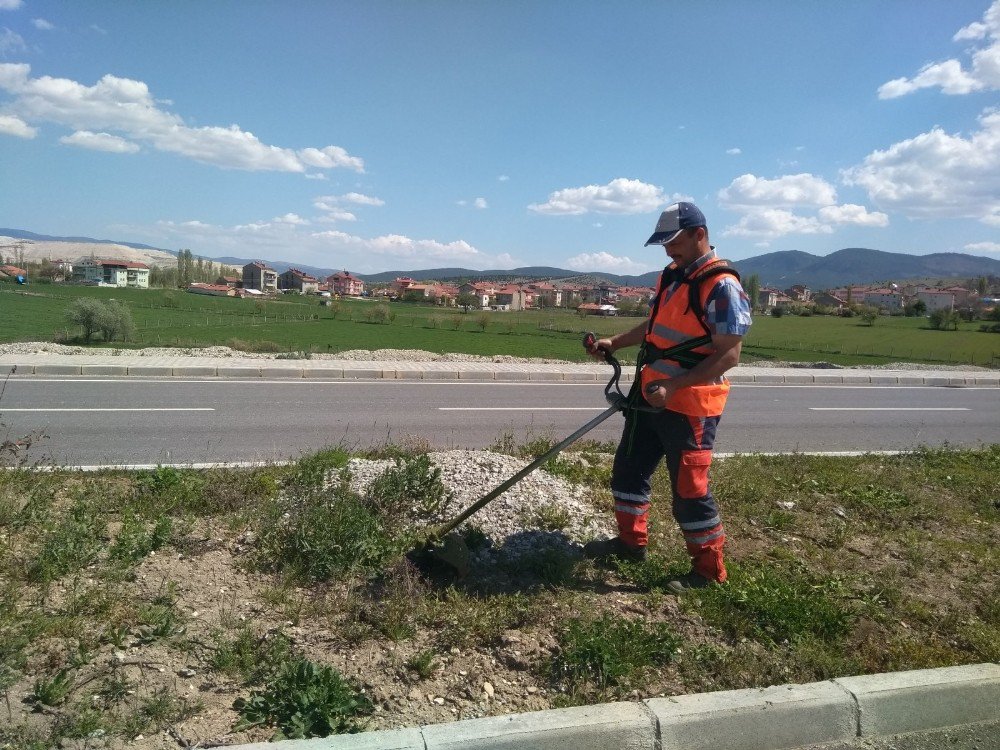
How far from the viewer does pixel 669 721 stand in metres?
2.73

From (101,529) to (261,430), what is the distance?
5078 millimetres

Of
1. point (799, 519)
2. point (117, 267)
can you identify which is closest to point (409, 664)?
point (799, 519)

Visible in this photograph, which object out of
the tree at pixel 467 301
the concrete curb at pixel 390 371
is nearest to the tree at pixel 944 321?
the concrete curb at pixel 390 371

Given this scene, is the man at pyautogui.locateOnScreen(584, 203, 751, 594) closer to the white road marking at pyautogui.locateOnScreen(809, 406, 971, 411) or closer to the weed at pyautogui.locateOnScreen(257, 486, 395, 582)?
the weed at pyautogui.locateOnScreen(257, 486, 395, 582)

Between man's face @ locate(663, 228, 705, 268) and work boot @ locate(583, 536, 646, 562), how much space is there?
5.49ft

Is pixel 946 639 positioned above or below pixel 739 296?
below

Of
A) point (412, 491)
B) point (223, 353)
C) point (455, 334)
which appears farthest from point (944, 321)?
point (412, 491)

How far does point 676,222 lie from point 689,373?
0.82 m

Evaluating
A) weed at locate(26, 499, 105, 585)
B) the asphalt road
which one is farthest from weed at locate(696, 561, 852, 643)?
the asphalt road

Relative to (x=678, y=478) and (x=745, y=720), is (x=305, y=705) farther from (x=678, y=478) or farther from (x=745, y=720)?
(x=678, y=478)

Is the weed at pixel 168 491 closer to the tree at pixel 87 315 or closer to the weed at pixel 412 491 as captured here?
the weed at pixel 412 491

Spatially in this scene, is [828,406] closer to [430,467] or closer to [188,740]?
[430,467]

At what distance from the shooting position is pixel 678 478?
12.6 feet

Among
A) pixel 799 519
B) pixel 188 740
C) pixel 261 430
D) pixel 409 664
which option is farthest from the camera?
pixel 261 430
